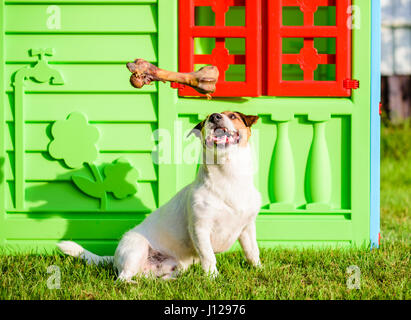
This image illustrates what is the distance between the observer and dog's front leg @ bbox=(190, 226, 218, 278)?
3.23 metres

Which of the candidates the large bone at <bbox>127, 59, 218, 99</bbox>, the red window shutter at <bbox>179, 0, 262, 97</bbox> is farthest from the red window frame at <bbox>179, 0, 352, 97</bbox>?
the large bone at <bbox>127, 59, 218, 99</bbox>

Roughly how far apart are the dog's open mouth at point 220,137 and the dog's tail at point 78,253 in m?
1.06

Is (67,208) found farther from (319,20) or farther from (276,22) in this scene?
(319,20)

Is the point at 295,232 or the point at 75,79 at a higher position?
the point at 75,79

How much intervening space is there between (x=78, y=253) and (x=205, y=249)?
0.88m

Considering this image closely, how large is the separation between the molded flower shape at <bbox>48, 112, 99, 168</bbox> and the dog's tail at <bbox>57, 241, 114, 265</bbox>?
66 cm

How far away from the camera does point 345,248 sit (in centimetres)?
393

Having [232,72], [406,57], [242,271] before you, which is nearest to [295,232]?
[242,271]

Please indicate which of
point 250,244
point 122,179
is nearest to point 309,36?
point 250,244

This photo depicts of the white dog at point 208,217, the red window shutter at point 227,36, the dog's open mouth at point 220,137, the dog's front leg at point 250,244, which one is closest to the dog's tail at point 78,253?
the white dog at point 208,217

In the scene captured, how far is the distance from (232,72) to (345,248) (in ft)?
6.34

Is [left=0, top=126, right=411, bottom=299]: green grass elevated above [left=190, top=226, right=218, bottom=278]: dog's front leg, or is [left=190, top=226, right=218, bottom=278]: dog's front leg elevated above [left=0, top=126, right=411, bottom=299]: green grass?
[left=190, top=226, right=218, bottom=278]: dog's front leg

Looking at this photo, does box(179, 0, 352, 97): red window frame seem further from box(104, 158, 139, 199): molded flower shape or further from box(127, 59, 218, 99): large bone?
box(104, 158, 139, 199): molded flower shape

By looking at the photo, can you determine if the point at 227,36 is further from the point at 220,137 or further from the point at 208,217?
the point at 208,217
